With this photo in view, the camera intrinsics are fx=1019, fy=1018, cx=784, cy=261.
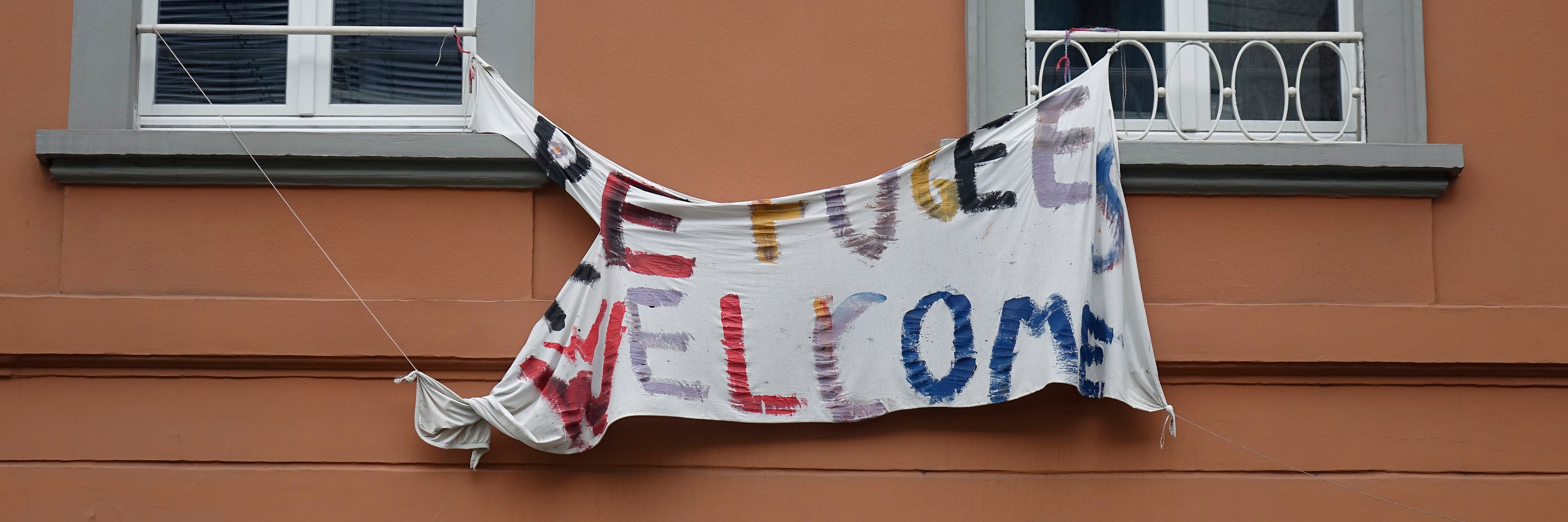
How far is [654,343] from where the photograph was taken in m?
3.68

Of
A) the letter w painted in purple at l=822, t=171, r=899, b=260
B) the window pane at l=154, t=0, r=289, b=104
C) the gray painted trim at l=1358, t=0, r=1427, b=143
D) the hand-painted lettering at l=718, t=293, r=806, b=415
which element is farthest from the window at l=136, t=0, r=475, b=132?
the gray painted trim at l=1358, t=0, r=1427, b=143

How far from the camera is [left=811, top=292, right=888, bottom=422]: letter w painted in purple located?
3.69 m

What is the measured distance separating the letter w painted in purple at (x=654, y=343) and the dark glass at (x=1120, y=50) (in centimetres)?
171

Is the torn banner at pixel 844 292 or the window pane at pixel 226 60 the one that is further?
the window pane at pixel 226 60

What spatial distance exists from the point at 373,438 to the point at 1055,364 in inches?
98.0

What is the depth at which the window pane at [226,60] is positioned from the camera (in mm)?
4129

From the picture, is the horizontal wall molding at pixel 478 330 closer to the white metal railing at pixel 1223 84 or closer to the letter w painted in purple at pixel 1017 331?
the letter w painted in purple at pixel 1017 331

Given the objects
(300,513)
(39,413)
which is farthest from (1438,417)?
(39,413)

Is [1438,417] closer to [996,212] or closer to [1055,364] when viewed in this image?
[1055,364]

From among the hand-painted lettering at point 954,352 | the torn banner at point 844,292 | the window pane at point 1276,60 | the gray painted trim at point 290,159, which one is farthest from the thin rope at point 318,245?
the window pane at point 1276,60

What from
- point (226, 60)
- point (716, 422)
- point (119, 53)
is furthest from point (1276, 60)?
point (119, 53)

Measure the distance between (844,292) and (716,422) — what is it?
68 centimetres

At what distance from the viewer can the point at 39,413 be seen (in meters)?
3.76

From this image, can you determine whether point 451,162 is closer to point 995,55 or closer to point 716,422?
point 716,422
